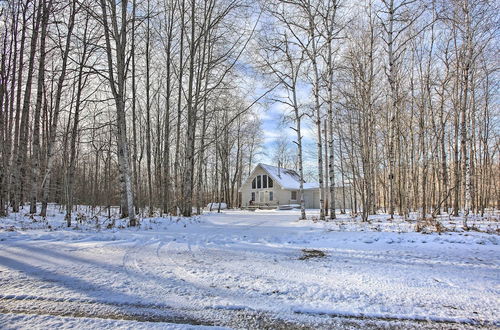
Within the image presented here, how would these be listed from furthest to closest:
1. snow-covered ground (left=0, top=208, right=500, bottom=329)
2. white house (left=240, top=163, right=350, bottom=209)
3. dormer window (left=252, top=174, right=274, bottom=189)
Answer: dormer window (left=252, top=174, right=274, bottom=189), white house (left=240, top=163, right=350, bottom=209), snow-covered ground (left=0, top=208, right=500, bottom=329)

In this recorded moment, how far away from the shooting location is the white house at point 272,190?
116ft

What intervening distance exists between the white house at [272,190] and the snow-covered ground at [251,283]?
29.0m

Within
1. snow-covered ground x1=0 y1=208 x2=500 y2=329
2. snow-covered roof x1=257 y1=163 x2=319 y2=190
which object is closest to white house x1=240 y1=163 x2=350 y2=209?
snow-covered roof x1=257 y1=163 x2=319 y2=190

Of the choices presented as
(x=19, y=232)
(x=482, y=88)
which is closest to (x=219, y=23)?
(x=19, y=232)

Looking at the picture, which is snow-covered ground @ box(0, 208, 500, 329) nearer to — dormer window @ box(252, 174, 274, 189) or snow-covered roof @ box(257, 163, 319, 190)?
snow-covered roof @ box(257, 163, 319, 190)

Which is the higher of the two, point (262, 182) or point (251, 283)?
point (262, 182)

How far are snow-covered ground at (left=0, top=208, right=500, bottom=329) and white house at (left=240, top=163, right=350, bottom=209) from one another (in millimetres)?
29010

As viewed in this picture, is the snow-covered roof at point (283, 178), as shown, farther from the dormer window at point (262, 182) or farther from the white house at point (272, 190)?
the dormer window at point (262, 182)

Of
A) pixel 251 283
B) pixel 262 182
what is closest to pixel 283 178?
pixel 262 182

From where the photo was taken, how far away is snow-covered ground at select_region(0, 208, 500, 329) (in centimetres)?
265

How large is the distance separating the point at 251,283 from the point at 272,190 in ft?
107

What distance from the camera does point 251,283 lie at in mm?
3670

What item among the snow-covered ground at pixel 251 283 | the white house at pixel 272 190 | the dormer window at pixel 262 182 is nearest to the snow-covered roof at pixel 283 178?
the white house at pixel 272 190

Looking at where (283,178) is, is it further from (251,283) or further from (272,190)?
(251,283)
